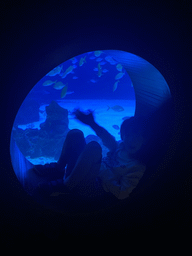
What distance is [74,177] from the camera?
7.22 ft

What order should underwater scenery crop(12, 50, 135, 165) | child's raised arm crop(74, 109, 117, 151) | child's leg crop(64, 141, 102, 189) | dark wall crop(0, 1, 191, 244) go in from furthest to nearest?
underwater scenery crop(12, 50, 135, 165), child's raised arm crop(74, 109, 117, 151), child's leg crop(64, 141, 102, 189), dark wall crop(0, 1, 191, 244)

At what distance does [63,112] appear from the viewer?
Result: 10.8 m

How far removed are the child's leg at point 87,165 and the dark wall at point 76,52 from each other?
1.56 ft

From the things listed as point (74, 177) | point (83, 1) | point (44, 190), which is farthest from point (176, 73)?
point (44, 190)

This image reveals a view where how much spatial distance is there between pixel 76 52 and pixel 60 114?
367 inches

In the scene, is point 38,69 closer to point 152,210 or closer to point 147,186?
point 147,186

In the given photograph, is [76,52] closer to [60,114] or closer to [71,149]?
[71,149]

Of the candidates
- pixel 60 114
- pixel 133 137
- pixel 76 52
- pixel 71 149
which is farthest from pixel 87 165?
pixel 60 114

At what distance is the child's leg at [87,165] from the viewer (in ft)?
7.13

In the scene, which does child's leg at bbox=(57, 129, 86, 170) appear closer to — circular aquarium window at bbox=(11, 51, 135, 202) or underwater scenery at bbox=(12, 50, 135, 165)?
underwater scenery at bbox=(12, 50, 135, 165)

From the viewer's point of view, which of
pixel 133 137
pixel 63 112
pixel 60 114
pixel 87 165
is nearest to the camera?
pixel 87 165

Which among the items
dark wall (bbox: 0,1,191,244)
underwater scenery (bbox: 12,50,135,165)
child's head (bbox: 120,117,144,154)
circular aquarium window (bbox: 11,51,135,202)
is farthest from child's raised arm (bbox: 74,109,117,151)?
dark wall (bbox: 0,1,191,244)

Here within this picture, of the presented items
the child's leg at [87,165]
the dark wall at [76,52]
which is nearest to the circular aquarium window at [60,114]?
the dark wall at [76,52]

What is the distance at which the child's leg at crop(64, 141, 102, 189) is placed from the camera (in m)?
2.17
